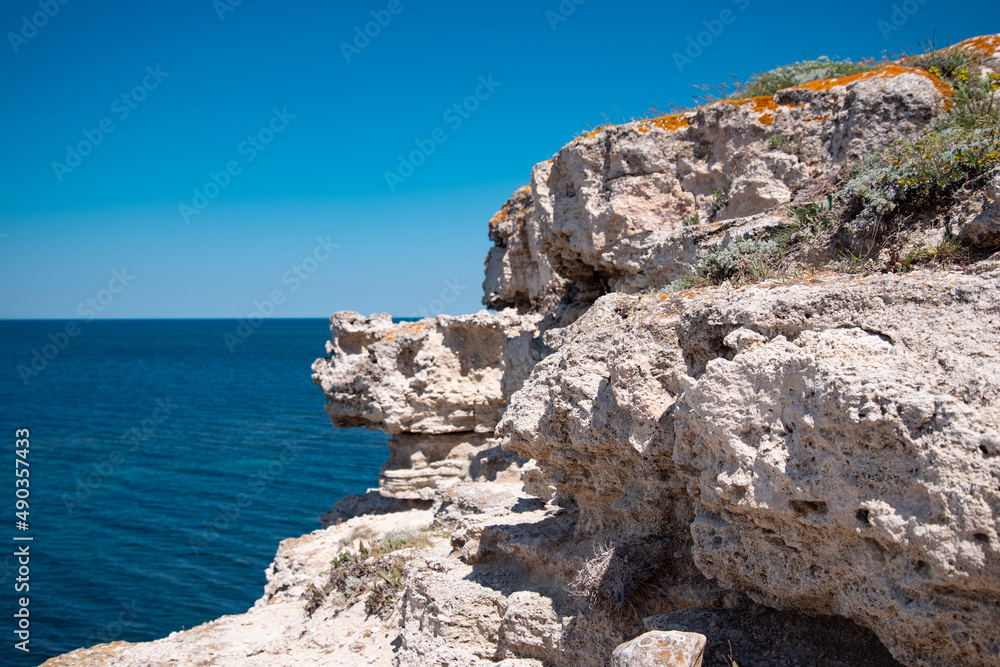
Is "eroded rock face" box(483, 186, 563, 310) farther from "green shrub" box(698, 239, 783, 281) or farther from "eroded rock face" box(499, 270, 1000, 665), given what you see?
"eroded rock face" box(499, 270, 1000, 665)

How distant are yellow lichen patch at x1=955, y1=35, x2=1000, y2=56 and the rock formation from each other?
1.4 inches

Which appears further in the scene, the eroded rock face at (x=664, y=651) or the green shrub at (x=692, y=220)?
the green shrub at (x=692, y=220)

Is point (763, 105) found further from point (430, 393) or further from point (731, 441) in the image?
point (430, 393)

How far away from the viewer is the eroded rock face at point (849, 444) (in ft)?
11.1

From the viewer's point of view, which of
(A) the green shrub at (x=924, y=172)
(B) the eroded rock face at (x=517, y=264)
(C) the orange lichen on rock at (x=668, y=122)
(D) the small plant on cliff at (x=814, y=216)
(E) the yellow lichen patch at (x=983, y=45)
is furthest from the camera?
(B) the eroded rock face at (x=517, y=264)

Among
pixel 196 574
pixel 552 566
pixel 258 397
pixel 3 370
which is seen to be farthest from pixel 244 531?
pixel 3 370

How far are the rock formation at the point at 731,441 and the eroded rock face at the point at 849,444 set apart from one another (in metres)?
0.01

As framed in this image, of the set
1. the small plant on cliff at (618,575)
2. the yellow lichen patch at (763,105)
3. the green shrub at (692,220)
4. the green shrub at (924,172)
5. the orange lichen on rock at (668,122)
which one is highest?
the orange lichen on rock at (668,122)

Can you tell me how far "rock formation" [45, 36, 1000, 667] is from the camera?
11.7ft

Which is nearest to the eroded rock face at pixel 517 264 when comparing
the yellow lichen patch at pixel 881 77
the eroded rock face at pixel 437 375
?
the eroded rock face at pixel 437 375

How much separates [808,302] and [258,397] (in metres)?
55.7

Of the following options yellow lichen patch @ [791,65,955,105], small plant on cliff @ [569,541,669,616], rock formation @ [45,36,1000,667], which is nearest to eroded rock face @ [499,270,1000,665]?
rock formation @ [45,36,1000,667]

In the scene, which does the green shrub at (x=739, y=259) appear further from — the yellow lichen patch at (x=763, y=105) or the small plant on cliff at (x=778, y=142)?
the yellow lichen patch at (x=763, y=105)

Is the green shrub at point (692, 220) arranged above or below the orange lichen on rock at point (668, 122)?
below
